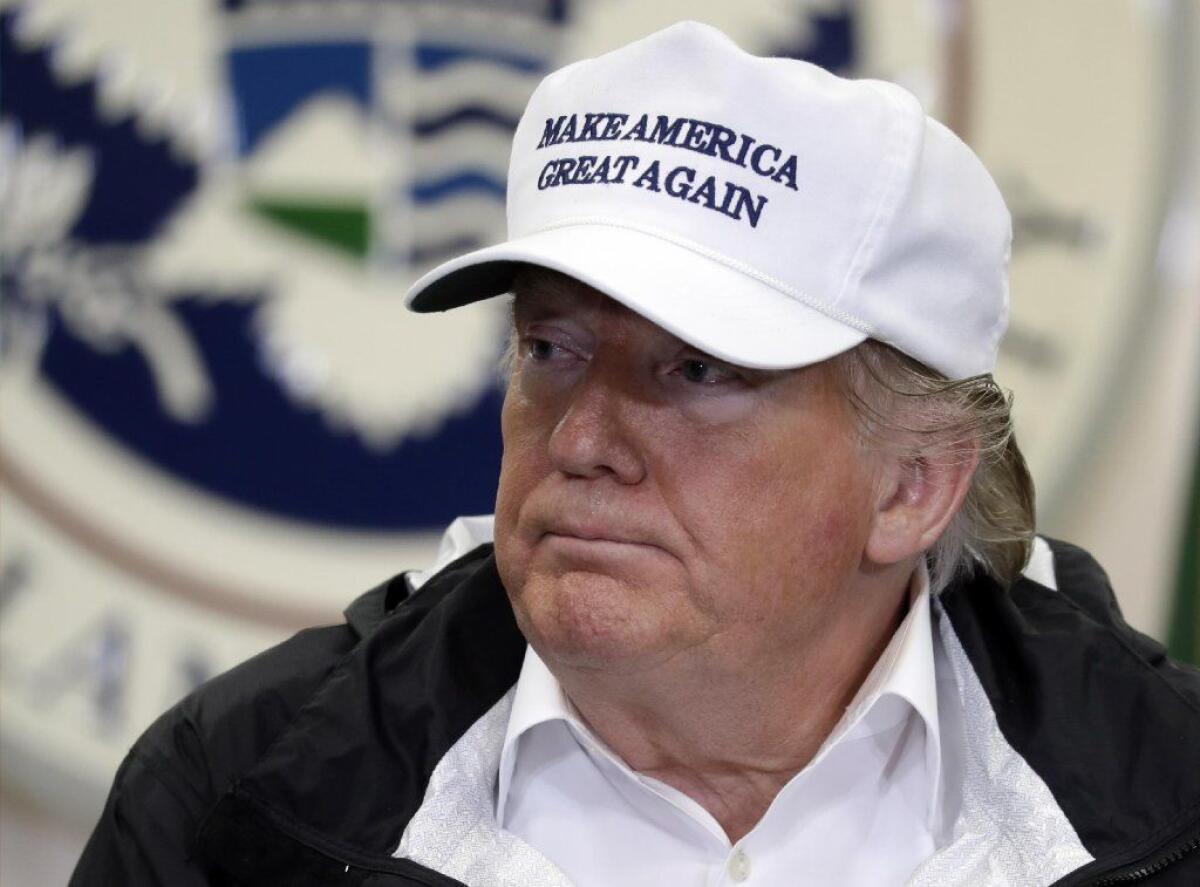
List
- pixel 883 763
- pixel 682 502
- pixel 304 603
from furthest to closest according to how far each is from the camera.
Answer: pixel 304 603 < pixel 883 763 < pixel 682 502

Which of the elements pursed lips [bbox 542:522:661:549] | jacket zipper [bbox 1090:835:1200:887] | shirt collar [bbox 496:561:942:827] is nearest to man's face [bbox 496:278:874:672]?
pursed lips [bbox 542:522:661:549]

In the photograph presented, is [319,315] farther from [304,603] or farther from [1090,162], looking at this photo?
[1090,162]

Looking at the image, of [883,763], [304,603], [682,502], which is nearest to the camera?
[682,502]

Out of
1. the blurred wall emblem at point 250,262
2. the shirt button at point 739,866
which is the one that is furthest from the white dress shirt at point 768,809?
the blurred wall emblem at point 250,262

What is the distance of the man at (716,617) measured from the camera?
1104mm

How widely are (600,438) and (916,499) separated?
286mm

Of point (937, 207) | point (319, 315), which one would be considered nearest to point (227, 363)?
point (319, 315)

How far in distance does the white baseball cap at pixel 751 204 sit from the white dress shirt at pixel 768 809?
0.30 meters

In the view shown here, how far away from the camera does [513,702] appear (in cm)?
128

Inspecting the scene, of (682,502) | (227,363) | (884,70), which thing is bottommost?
(227,363)

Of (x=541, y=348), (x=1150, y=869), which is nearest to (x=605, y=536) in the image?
(x=541, y=348)

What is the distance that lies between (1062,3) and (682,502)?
59.1 inches

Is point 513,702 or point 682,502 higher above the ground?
point 682,502

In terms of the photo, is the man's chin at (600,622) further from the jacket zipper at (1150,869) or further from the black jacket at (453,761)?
the jacket zipper at (1150,869)
